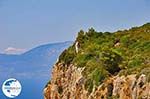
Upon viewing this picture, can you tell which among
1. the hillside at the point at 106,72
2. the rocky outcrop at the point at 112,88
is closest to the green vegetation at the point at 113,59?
the hillside at the point at 106,72

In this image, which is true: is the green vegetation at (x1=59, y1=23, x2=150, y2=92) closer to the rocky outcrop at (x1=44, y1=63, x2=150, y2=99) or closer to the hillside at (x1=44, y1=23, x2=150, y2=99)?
the hillside at (x1=44, y1=23, x2=150, y2=99)

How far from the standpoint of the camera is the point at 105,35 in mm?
63875

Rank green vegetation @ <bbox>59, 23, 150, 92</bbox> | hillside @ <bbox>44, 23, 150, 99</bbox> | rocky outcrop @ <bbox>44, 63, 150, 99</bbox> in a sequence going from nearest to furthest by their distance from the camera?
rocky outcrop @ <bbox>44, 63, 150, 99</bbox>, hillside @ <bbox>44, 23, 150, 99</bbox>, green vegetation @ <bbox>59, 23, 150, 92</bbox>

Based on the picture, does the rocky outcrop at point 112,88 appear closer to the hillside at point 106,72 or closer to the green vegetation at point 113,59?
the hillside at point 106,72

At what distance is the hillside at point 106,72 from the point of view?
29297mm

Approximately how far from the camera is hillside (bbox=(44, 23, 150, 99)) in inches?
1153

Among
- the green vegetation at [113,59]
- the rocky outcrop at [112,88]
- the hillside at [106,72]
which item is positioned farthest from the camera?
the green vegetation at [113,59]

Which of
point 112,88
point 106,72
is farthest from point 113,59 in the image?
point 112,88

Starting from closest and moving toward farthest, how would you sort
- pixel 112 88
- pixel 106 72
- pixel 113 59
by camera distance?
pixel 112 88
pixel 106 72
pixel 113 59

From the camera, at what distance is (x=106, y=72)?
3675 centimetres

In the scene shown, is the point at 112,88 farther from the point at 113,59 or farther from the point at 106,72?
the point at 113,59

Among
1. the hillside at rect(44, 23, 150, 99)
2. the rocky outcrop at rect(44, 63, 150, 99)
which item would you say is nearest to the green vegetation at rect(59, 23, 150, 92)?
the hillside at rect(44, 23, 150, 99)

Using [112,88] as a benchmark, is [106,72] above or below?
above

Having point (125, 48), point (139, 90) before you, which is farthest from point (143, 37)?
point (139, 90)
